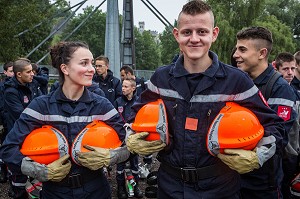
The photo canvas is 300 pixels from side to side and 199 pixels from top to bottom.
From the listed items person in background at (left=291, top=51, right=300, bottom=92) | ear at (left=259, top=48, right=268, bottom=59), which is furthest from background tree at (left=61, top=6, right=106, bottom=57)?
ear at (left=259, top=48, right=268, bottom=59)

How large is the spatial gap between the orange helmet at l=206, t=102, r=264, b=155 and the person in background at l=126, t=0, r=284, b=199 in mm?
79

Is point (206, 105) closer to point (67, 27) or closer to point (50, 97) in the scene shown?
point (50, 97)

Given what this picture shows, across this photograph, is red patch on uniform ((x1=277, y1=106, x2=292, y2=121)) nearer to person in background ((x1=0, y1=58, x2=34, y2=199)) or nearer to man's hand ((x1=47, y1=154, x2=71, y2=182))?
man's hand ((x1=47, y1=154, x2=71, y2=182))

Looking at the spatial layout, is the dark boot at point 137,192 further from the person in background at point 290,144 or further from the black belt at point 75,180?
→ the black belt at point 75,180

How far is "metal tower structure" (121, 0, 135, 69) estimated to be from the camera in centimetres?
1902

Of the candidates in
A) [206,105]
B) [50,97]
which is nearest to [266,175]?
[206,105]

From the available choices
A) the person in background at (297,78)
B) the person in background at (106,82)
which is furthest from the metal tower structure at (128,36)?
the person in background at (297,78)

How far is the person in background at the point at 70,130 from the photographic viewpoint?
2863 millimetres

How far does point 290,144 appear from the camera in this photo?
3.42m

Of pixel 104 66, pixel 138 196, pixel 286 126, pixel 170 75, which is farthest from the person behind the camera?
pixel 104 66

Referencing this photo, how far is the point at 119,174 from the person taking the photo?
627cm

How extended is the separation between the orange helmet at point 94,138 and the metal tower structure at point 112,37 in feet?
41.3

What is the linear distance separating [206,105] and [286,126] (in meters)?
0.95

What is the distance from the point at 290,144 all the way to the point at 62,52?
2.27 m
